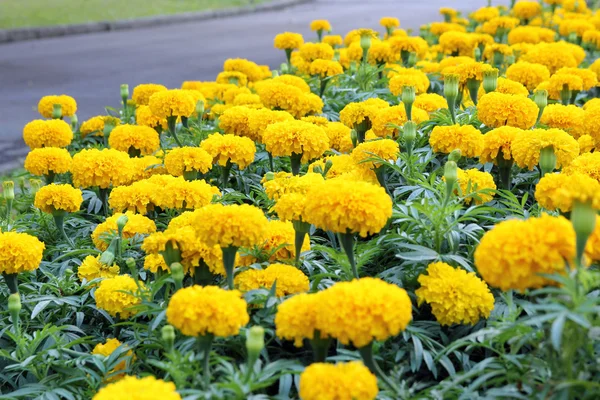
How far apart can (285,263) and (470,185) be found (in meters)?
0.60

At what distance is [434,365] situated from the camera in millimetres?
1889

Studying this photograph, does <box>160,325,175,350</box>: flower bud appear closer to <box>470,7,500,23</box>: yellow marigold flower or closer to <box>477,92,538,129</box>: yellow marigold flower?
<box>477,92,538,129</box>: yellow marigold flower

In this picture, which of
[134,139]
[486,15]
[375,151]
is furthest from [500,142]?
[486,15]

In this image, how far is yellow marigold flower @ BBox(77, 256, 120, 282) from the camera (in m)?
2.40

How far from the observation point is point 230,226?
1861 mm

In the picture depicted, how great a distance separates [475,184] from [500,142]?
197 millimetres

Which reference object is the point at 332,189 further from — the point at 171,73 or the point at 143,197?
the point at 171,73

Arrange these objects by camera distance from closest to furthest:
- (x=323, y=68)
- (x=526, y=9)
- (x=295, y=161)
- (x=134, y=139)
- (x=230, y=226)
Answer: (x=230, y=226) < (x=295, y=161) < (x=134, y=139) < (x=323, y=68) < (x=526, y=9)

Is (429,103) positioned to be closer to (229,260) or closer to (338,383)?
(229,260)

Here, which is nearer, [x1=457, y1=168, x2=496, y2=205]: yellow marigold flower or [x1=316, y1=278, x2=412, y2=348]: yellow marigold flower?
[x1=316, y1=278, x2=412, y2=348]: yellow marigold flower

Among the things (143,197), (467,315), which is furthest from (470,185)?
(143,197)

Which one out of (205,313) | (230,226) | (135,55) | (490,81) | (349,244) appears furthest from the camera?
(135,55)

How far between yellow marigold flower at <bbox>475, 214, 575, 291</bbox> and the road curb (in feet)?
39.1

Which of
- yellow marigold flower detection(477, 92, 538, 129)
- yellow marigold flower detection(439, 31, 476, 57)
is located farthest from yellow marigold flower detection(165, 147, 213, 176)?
yellow marigold flower detection(439, 31, 476, 57)
